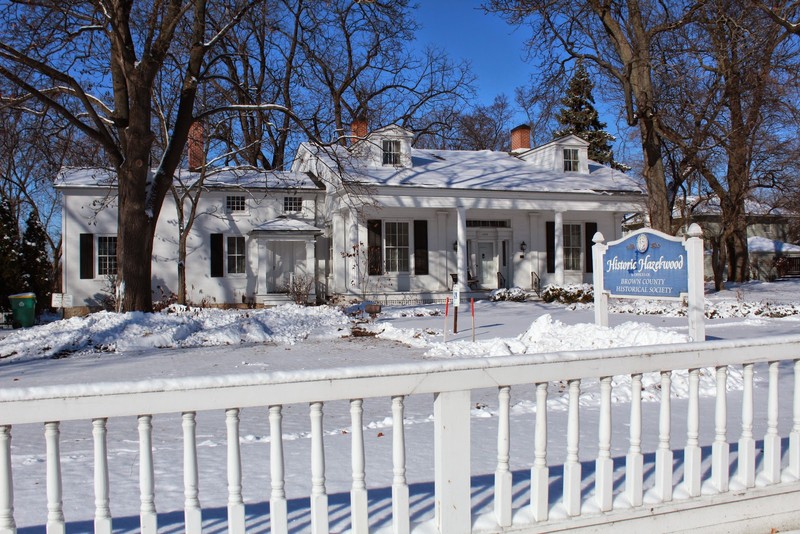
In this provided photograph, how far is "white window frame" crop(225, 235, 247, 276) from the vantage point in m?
24.6

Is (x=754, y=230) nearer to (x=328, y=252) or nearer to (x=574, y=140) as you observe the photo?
(x=574, y=140)

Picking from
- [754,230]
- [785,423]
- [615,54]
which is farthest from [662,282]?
[754,230]

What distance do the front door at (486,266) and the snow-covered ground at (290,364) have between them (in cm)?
326

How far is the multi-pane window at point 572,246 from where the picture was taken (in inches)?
1091

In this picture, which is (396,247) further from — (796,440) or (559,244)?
(796,440)

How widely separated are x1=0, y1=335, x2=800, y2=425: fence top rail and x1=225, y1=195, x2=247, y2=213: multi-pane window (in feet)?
74.6

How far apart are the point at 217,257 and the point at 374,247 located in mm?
5952

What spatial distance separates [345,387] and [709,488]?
2246 mm

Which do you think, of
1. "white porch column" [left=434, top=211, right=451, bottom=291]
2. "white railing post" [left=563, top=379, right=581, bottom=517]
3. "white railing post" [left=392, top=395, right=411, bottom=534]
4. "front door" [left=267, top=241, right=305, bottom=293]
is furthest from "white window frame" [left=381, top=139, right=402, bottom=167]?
"white railing post" [left=392, top=395, right=411, bottom=534]

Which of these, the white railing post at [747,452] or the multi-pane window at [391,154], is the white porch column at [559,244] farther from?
the white railing post at [747,452]

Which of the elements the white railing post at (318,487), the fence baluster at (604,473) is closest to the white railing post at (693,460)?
the fence baluster at (604,473)

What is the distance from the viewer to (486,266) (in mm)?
26859

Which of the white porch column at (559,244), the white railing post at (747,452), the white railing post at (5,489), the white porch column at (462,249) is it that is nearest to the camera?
the white railing post at (5,489)

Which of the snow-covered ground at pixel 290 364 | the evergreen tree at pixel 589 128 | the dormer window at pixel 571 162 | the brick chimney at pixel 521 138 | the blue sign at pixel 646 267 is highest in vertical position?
the evergreen tree at pixel 589 128
